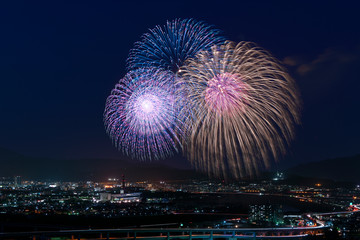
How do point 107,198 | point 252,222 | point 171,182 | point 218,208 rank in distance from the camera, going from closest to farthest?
1. point 252,222
2. point 218,208
3. point 107,198
4. point 171,182

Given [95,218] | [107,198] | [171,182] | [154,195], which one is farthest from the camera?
[171,182]

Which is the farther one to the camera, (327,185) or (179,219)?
(327,185)

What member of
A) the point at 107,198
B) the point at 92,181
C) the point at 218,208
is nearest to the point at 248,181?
the point at 218,208

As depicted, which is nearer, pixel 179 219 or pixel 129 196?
pixel 179 219

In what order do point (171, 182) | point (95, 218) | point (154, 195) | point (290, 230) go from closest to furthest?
point (290, 230) → point (95, 218) → point (154, 195) → point (171, 182)

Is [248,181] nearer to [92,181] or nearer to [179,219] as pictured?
[179,219]

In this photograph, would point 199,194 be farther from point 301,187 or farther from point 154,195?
point 301,187

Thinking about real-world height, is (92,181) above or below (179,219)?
above

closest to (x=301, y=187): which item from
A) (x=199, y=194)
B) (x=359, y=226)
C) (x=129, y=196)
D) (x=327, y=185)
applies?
(x=327, y=185)

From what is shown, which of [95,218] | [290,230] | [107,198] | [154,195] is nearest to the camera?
[290,230]
